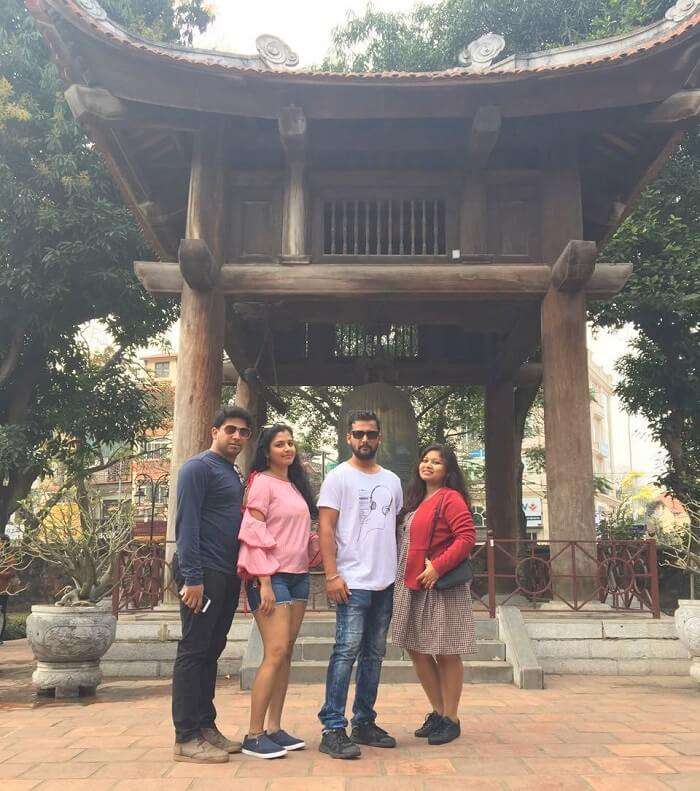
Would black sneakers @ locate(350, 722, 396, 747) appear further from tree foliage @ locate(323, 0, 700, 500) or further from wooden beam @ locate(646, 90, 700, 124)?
tree foliage @ locate(323, 0, 700, 500)

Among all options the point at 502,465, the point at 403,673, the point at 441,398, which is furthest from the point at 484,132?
the point at 441,398

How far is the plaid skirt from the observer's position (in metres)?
4.26

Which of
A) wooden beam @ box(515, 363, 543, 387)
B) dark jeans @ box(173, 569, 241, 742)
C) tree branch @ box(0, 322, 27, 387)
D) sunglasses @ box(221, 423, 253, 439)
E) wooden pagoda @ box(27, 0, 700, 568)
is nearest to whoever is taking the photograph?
dark jeans @ box(173, 569, 241, 742)

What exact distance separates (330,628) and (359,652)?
318 cm

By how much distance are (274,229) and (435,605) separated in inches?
223

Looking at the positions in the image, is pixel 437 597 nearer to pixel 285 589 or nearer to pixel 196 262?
pixel 285 589

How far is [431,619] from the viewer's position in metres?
4.33

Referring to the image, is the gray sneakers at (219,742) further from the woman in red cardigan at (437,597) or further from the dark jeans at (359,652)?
the woman in red cardigan at (437,597)

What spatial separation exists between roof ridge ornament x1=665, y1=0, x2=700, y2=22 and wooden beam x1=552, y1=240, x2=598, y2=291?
7.61 ft

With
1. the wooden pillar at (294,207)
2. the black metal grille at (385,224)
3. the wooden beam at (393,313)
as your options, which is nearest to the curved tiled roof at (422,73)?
the wooden pillar at (294,207)

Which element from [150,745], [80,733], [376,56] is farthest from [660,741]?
[376,56]

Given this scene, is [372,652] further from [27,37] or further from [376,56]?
[376,56]

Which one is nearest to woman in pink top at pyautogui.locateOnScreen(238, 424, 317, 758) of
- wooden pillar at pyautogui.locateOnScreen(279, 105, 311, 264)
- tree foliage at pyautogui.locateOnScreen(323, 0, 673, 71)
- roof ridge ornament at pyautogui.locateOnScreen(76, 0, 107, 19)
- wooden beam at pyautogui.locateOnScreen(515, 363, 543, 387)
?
wooden pillar at pyautogui.locateOnScreen(279, 105, 311, 264)

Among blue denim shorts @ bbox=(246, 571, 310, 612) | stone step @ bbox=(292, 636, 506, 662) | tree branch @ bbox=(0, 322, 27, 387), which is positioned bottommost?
stone step @ bbox=(292, 636, 506, 662)
